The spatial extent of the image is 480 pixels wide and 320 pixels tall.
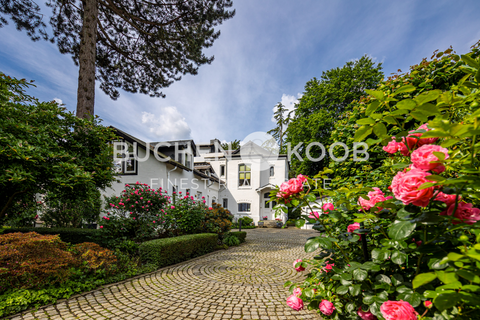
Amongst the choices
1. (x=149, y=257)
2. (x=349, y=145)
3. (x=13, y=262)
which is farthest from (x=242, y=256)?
(x=13, y=262)

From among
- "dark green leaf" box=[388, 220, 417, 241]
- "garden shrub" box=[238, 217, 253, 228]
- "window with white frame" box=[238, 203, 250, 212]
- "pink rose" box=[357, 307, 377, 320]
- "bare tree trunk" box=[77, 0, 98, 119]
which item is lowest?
"garden shrub" box=[238, 217, 253, 228]

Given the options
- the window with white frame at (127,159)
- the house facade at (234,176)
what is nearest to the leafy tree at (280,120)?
the house facade at (234,176)

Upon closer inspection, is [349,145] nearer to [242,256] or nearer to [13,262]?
[242,256]

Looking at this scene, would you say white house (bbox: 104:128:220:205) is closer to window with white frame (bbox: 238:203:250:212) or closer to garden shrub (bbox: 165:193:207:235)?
garden shrub (bbox: 165:193:207:235)

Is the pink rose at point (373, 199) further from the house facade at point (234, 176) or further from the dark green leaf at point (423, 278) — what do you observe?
the house facade at point (234, 176)

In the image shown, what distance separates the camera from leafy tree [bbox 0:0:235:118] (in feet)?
27.0

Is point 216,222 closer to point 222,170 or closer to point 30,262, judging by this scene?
point 30,262

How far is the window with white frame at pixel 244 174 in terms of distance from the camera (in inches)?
877

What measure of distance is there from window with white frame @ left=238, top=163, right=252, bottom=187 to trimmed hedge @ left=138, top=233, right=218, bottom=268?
14.6 meters

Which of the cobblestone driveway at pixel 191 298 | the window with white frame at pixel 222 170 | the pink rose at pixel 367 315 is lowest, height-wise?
the cobblestone driveway at pixel 191 298

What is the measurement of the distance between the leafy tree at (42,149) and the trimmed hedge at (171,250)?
7.31ft

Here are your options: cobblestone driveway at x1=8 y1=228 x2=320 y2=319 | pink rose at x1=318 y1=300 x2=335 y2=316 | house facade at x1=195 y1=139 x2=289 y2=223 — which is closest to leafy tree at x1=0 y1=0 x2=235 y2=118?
cobblestone driveway at x1=8 y1=228 x2=320 y2=319

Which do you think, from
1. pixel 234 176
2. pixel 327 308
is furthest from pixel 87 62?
pixel 234 176

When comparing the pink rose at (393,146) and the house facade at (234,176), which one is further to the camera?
the house facade at (234,176)
